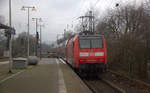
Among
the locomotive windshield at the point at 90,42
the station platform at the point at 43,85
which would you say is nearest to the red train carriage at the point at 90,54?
the locomotive windshield at the point at 90,42

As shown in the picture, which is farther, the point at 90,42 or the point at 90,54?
the point at 90,42

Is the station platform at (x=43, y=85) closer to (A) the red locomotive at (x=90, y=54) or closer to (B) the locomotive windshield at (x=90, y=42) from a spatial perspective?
(A) the red locomotive at (x=90, y=54)

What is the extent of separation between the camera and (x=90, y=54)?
14.2m

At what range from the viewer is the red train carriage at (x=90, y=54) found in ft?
46.0

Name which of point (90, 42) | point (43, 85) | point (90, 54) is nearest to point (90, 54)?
point (90, 54)

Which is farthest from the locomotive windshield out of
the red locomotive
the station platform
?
the station platform

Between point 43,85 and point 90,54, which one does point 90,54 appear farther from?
point 43,85

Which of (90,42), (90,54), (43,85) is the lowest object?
(43,85)

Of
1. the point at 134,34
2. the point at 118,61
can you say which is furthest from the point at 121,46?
the point at 118,61

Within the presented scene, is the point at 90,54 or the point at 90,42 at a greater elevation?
the point at 90,42

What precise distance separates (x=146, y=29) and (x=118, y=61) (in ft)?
20.0

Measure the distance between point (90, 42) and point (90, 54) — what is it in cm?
98

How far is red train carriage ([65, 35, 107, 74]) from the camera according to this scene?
46.0 feet

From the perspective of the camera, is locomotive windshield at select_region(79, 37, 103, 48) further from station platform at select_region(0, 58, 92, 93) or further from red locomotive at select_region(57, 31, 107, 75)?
station platform at select_region(0, 58, 92, 93)
